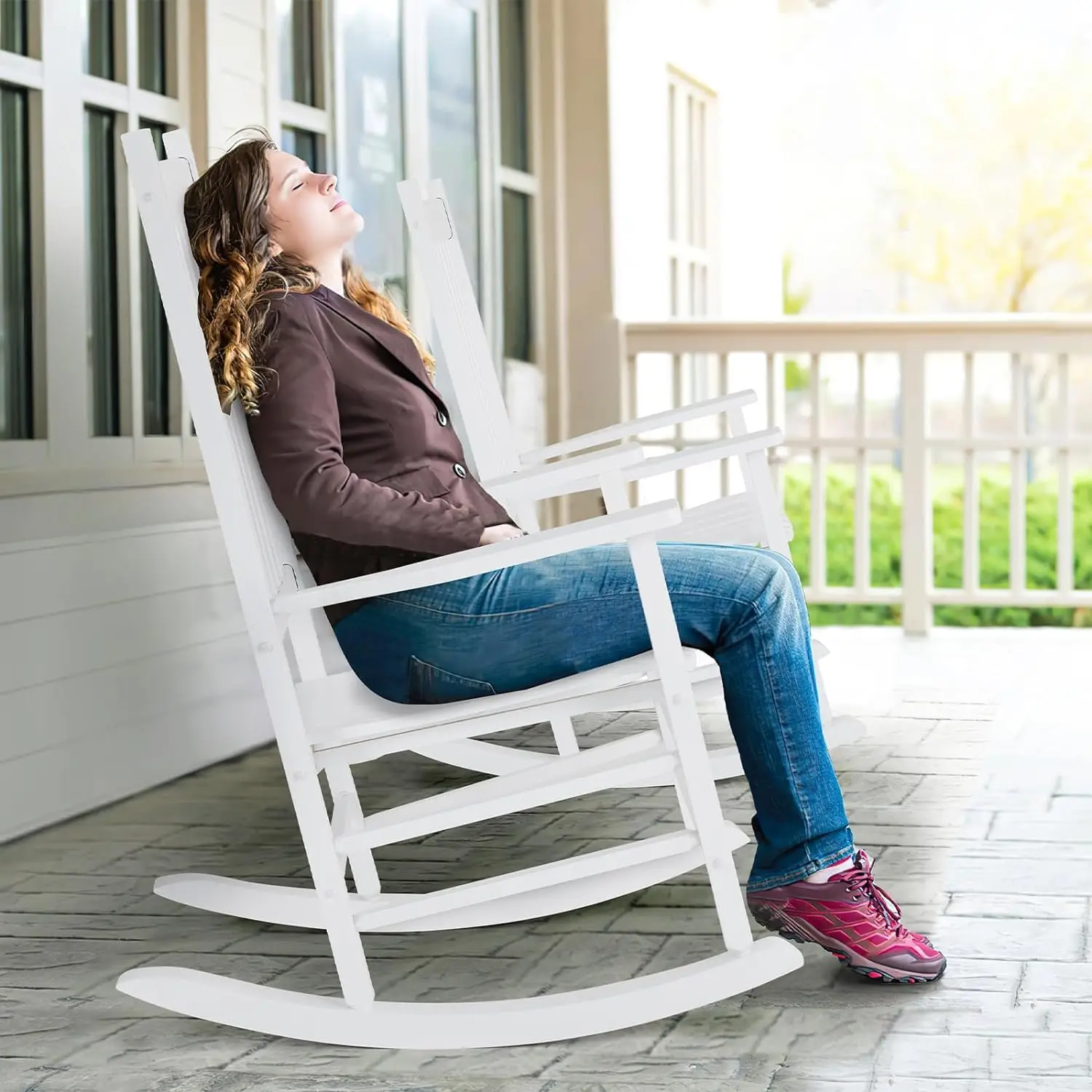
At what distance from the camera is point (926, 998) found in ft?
6.10

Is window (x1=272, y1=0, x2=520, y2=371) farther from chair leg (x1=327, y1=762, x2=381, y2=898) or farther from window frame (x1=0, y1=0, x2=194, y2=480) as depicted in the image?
chair leg (x1=327, y1=762, x2=381, y2=898)

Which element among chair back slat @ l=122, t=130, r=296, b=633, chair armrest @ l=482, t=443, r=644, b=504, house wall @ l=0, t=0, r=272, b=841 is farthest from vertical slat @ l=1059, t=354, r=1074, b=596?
chair back slat @ l=122, t=130, r=296, b=633

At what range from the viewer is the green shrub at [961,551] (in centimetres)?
975

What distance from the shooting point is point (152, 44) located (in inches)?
129

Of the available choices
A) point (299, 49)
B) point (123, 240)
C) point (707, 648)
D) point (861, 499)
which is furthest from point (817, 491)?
point (707, 648)

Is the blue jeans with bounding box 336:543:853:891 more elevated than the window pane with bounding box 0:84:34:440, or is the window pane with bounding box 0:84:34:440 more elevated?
the window pane with bounding box 0:84:34:440

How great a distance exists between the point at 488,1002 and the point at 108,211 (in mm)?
1964

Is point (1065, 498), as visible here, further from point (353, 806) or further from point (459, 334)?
point (353, 806)

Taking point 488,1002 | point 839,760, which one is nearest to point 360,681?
point 488,1002

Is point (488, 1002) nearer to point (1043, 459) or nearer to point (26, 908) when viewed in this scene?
point (26, 908)

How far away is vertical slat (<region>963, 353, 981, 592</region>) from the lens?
16.2ft

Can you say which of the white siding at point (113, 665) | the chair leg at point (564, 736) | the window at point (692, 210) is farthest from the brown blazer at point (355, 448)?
the window at point (692, 210)

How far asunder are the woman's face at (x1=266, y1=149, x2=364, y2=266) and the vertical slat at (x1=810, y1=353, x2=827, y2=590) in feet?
9.86

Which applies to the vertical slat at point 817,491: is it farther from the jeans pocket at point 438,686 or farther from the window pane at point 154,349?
the jeans pocket at point 438,686
